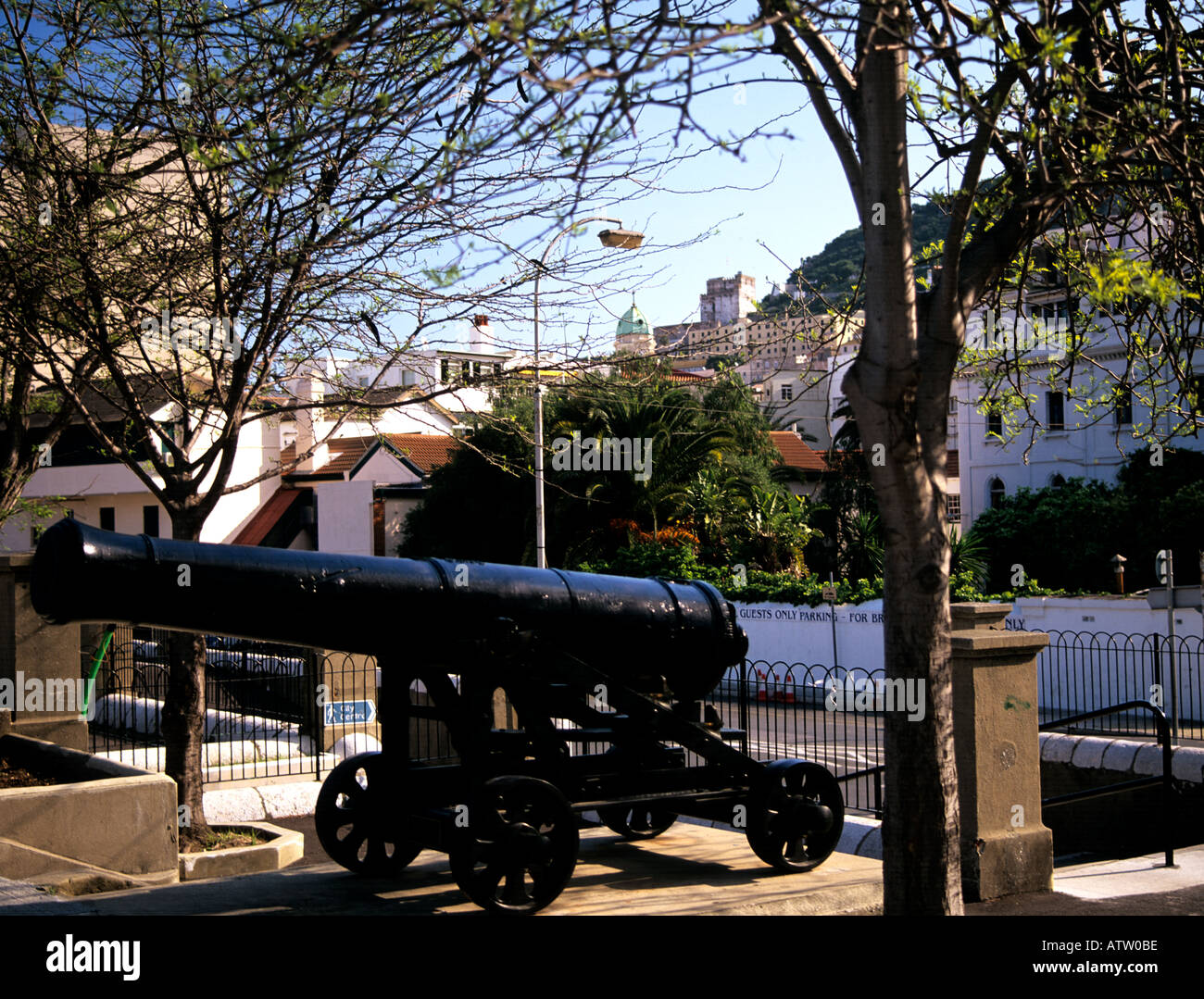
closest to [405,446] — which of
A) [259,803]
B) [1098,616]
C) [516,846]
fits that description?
[1098,616]

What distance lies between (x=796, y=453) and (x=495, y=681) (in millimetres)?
45466

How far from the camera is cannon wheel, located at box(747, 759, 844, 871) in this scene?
7.00 metres

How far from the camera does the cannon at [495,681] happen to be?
18.2 feet

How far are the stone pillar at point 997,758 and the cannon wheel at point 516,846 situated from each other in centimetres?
233

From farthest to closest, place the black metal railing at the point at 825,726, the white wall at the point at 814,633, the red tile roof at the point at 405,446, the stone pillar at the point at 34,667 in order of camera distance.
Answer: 1. the red tile roof at the point at 405,446
2. the white wall at the point at 814,633
3. the black metal railing at the point at 825,726
4. the stone pillar at the point at 34,667

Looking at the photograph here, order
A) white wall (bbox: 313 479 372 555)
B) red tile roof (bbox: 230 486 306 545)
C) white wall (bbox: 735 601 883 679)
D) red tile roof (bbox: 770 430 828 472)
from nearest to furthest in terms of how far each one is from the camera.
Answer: white wall (bbox: 735 601 883 679), white wall (bbox: 313 479 372 555), red tile roof (bbox: 230 486 306 545), red tile roof (bbox: 770 430 828 472)

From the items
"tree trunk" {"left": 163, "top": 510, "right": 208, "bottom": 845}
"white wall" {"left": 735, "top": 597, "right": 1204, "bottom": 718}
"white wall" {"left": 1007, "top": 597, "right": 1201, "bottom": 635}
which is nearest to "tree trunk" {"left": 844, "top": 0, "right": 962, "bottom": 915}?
"tree trunk" {"left": 163, "top": 510, "right": 208, "bottom": 845}

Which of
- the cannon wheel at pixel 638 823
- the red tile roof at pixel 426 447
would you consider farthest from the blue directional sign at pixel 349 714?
the red tile roof at pixel 426 447

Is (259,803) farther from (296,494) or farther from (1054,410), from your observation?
(296,494)

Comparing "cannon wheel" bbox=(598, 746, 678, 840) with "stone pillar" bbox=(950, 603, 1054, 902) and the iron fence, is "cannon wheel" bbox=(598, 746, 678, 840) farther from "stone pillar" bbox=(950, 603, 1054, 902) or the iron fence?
the iron fence

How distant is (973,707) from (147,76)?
6582 mm

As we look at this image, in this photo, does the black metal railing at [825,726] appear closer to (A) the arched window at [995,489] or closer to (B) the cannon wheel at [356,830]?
(B) the cannon wheel at [356,830]

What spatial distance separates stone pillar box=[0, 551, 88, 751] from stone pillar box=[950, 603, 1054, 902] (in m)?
7.16
